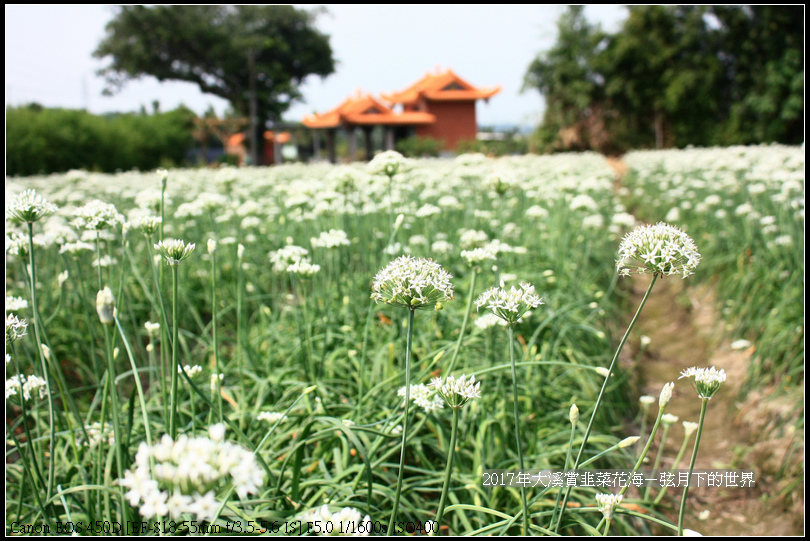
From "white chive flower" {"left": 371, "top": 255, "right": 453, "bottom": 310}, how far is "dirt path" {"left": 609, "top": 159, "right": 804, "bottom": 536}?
2.25 metres

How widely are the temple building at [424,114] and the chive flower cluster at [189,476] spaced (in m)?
34.6

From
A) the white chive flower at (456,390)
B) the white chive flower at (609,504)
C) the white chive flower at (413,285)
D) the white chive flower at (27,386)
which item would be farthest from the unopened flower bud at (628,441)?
the white chive flower at (27,386)

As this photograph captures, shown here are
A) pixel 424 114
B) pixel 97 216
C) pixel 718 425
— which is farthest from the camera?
pixel 424 114

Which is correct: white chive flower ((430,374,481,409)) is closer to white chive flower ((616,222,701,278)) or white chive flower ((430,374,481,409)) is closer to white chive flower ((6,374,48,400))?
white chive flower ((616,222,701,278))

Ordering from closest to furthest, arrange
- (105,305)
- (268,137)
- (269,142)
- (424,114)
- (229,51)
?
(105,305) < (229,51) < (424,114) < (268,137) < (269,142)

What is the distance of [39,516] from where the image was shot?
1862 millimetres

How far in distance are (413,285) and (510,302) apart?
0.90 ft

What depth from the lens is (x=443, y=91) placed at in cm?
3869

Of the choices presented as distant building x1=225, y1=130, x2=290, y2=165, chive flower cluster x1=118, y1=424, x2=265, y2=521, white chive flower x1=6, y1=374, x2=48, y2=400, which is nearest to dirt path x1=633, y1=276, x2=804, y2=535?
chive flower cluster x1=118, y1=424, x2=265, y2=521

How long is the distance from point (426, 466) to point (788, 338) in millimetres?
3009

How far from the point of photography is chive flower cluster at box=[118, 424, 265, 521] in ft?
2.76

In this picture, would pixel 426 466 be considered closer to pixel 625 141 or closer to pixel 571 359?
pixel 571 359

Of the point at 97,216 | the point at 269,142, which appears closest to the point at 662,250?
the point at 97,216

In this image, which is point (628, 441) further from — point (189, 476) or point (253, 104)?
point (253, 104)
